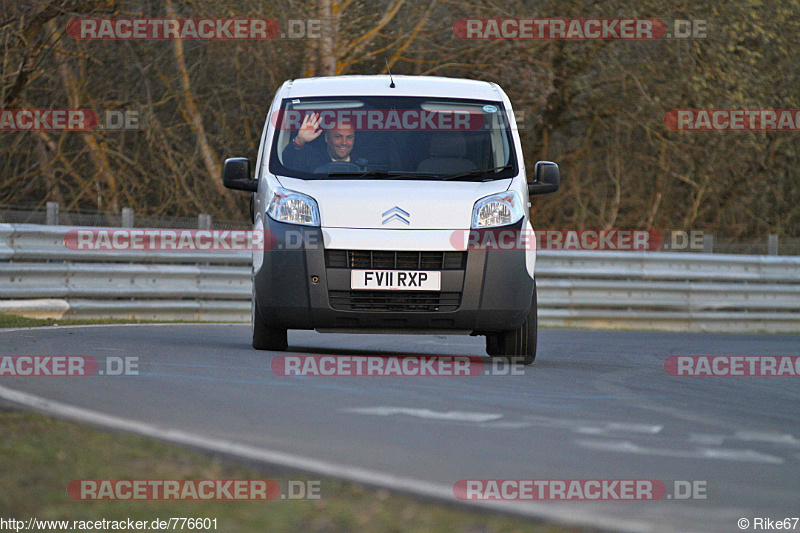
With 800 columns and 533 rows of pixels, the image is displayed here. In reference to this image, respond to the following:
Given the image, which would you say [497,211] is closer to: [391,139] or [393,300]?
[393,300]

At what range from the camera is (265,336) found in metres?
9.33

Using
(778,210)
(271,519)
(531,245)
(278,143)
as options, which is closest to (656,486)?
(271,519)

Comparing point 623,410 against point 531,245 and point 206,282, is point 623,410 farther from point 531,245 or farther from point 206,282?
point 206,282

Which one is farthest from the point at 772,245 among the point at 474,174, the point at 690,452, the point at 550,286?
the point at 690,452

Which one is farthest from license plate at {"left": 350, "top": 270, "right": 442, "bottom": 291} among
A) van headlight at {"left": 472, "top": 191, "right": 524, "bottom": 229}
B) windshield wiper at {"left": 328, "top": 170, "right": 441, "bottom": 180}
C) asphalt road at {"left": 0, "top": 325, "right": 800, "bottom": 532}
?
windshield wiper at {"left": 328, "top": 170, "right": 441, "bottom": 180}

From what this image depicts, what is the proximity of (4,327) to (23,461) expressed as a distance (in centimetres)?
746

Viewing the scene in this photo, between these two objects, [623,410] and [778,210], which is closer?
[623,410]

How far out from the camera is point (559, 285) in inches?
709

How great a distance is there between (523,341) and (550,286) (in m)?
8.82

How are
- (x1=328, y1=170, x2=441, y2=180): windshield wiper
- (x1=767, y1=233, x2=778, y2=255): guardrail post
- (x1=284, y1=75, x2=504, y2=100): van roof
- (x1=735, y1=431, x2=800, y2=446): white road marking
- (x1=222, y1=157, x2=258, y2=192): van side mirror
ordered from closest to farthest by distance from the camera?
(x1=735, y1=431, x2=800, y2=446): white road marking < (x1=328, y1=170, x2=441, y2=180): windshield wiper < (x1=222, y1=157, x2=258, y2=192): van side mirror < (x1=284, y1=75, x2=504, y2=100): van roof < (x1=767, y1=233, x2=778, y2=255): guardrail post

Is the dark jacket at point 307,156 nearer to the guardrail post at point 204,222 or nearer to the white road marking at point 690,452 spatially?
the white road marking at point 690,452

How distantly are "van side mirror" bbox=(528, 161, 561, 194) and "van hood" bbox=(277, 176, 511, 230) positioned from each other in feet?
2.33

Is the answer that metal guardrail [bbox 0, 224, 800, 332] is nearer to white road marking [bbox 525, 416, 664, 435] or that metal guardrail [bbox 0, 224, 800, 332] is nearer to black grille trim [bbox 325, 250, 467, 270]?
black grille trim [bbox 325, 250, 467, 270]

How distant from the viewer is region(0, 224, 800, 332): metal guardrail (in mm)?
13961
